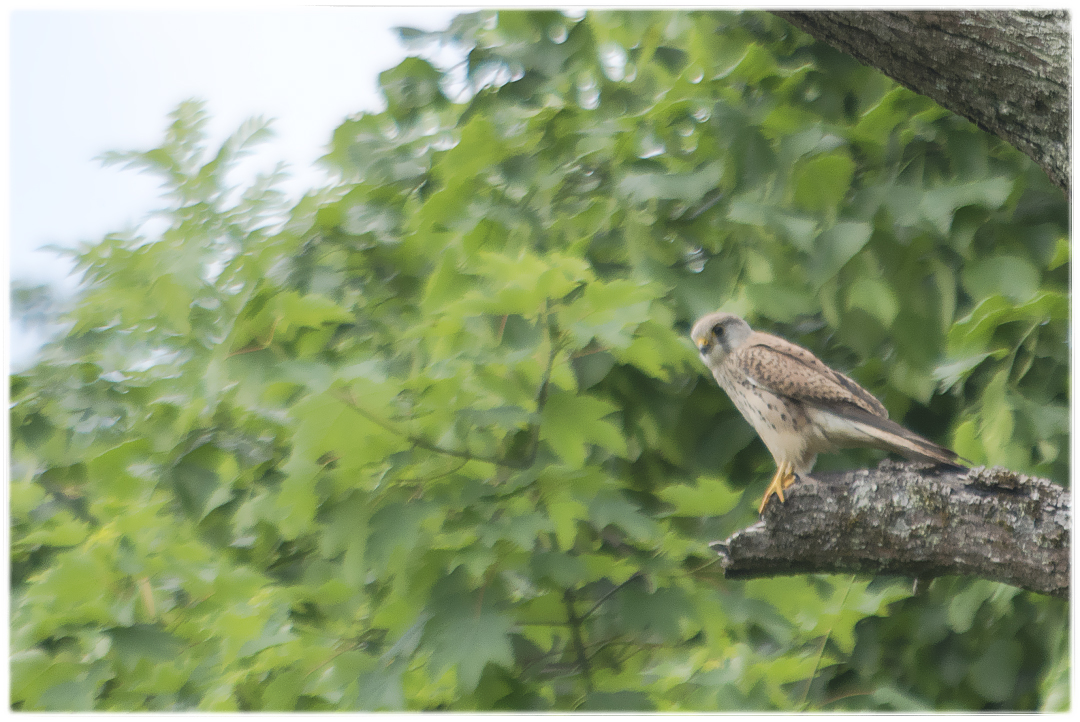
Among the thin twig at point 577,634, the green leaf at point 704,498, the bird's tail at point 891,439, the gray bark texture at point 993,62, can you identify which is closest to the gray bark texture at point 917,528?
the bird's tail at point 891,439

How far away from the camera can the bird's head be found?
101 centimetres

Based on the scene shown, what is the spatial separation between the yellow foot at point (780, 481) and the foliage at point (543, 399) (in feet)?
0.38

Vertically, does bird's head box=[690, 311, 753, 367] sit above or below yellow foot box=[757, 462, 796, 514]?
above

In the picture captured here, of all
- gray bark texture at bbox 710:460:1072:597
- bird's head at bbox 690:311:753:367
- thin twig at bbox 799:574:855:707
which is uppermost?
bird's head at bbox 690:311:753:367

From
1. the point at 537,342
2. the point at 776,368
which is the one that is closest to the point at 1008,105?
the point at 776,368

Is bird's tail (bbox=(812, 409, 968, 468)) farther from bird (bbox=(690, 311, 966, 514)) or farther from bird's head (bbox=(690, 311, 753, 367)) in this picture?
bird's head (bbox=(690, 311, 753, 367))

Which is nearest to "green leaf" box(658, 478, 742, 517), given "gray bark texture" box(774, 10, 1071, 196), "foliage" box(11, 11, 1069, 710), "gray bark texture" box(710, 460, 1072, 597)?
"foliage" box(11, 11, 1069, 710)

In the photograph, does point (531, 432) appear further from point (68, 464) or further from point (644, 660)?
point (68, 464)

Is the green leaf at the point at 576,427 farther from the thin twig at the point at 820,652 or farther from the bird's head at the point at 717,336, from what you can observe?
the thin twig at the point at 820,652

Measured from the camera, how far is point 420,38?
1393 millimetres

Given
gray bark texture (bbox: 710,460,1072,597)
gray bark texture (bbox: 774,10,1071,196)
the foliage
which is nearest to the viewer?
gray bark texture (bbox: 710,460,1072,597)

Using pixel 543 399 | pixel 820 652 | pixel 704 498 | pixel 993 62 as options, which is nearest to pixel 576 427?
pixel 543 399

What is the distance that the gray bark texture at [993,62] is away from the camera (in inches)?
37.4

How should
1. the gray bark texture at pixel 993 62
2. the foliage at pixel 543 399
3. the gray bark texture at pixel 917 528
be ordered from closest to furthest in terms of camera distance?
the gray bark texture at pixel 917 528 → the gray bark texture at pixel 993 62 → the foliage at pixel 543 399
